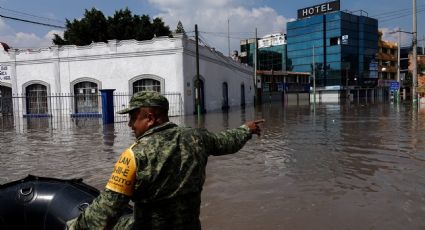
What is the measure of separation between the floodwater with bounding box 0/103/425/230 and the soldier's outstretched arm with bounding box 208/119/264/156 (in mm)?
2210

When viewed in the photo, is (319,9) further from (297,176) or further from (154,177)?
(154,177)

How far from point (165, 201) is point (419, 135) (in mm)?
12422

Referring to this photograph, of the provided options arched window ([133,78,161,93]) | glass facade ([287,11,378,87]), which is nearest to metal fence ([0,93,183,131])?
arched window ([133,78,161,93])

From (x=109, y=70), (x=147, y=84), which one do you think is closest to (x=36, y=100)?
(x=109, y=70)

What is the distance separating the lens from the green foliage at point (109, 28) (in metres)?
37.7

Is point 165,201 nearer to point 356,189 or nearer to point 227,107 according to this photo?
point 356,189

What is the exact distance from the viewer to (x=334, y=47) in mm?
65188

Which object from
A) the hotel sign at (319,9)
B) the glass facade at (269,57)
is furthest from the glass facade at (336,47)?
the glass facade at (269,57)

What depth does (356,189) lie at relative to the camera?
6238 mm

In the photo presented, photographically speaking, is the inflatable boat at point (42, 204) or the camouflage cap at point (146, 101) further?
the inflatable boat at point (42, 204)

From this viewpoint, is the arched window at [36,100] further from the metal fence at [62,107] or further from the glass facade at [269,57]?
the glass facade at [269,57]

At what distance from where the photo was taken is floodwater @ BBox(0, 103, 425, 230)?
5009 mm

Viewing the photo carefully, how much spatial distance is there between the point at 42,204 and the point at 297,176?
16.2ft

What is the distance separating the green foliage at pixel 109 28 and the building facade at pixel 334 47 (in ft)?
105
